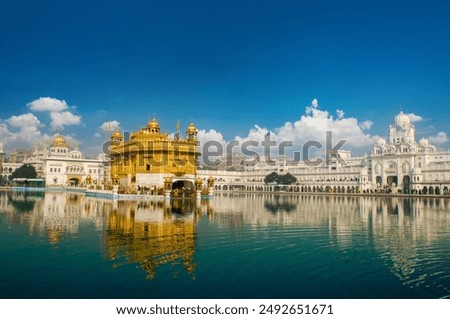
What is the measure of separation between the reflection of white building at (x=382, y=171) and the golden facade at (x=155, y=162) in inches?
1575

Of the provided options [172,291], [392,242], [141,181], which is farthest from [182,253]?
[141,181]

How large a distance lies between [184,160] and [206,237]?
29.0 meters

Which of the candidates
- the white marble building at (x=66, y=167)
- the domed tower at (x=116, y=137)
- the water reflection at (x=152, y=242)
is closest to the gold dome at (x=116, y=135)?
the domed tower at (x=116, y=137)

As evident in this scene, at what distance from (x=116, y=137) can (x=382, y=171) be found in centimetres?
4843

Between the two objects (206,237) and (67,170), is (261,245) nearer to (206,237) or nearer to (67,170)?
(206,237)

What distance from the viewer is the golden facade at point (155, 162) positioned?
3997cm

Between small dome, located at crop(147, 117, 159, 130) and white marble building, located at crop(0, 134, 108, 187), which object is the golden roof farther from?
white marble building, located at crop(0, 134, 108, 187)

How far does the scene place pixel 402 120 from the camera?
78.8 m

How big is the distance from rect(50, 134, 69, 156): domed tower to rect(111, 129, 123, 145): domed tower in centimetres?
3705

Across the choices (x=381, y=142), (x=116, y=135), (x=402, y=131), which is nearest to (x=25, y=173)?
(x=116, y=135)

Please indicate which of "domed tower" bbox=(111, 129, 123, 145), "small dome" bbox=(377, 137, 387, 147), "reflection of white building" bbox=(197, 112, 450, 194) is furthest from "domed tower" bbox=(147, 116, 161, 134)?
"small dome" bbox=(377, 137, 387, 147)

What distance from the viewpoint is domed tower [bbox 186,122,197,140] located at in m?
45.2

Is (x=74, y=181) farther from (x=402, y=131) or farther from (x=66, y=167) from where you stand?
(x=402, y=131)

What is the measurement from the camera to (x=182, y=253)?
1019cm
